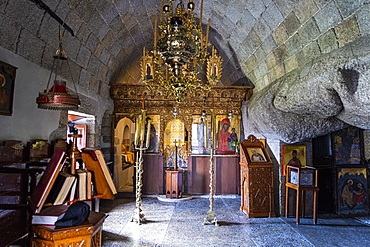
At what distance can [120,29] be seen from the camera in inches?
180

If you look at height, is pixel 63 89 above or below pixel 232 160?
above

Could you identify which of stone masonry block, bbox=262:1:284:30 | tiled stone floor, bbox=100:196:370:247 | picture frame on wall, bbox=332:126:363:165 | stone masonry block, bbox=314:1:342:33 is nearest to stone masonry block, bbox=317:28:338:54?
stone masonry block, bbox=314:1:342:33

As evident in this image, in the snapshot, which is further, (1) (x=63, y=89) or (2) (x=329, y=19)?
(2) (x=329, y=19)

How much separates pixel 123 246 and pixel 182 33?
2.71m

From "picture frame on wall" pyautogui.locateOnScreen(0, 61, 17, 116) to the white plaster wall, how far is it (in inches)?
2.4

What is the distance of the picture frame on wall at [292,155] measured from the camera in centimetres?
459

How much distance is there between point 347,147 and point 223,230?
3.06 m

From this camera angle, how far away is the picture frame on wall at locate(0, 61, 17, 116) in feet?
7.06

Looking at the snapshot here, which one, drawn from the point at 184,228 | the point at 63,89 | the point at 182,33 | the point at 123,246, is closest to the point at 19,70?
the point at 63,89

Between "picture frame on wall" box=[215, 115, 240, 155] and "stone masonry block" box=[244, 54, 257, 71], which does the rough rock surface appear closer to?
"stone masonry block" box=[244, 54, 257, 71]

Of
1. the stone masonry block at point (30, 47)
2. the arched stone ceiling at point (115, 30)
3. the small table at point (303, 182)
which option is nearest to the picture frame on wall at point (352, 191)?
the small table at point (303, 182)

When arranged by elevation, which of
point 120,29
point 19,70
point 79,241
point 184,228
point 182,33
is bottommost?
point 184,228

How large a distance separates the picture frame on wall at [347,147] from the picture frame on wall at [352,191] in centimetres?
17

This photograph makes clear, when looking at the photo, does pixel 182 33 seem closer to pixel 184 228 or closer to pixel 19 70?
pixel 19 70
